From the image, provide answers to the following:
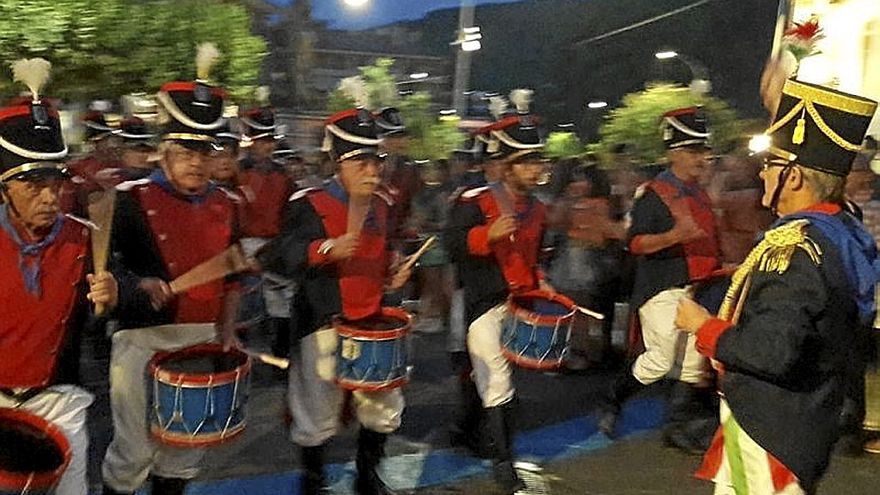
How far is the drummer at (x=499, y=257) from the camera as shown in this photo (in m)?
5.00

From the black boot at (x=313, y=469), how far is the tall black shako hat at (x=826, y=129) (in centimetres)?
262

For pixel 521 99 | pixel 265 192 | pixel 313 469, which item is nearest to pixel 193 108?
pixel 313 469

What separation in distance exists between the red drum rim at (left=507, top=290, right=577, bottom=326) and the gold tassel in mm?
1918

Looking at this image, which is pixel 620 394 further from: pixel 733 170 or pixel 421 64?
pixel 421 64

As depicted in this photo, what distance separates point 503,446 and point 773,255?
229 centimetres

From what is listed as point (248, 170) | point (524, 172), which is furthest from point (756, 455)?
point (248, 170)

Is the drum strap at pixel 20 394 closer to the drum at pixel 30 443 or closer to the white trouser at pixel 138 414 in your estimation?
the drum at pixel 30 443

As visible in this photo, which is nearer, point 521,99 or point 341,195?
point 341,195

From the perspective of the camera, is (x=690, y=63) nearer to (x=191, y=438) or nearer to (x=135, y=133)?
(x=135, y=133)

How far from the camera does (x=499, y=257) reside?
5.19 metres

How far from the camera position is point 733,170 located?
24.1ft

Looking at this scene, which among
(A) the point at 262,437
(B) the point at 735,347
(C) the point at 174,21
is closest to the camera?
(B) the point at 735,347

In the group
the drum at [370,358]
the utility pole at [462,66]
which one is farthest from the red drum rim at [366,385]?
the utility pole at [462,66]

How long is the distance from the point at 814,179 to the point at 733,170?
4.37m
